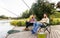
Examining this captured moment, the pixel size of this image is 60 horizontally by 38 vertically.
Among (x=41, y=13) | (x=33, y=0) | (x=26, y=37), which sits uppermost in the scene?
(x=33, y=0)

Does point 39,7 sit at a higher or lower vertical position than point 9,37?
higher

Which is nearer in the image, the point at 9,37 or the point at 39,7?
the point at 9,37

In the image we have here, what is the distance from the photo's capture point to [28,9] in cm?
1374

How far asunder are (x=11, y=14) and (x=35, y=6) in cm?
214

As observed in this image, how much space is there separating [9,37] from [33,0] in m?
6.27

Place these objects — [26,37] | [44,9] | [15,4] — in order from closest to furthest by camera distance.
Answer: [26,37] < [44,9] < [15,4]

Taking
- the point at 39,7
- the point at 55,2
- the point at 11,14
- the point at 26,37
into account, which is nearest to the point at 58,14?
the point at 55,2

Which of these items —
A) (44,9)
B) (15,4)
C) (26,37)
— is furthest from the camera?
(15,4)

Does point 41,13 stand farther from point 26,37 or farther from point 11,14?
point 26,37

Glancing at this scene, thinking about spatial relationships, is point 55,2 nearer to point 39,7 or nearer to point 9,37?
point 39,7

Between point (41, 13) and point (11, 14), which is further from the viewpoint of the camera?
point (11, 14)

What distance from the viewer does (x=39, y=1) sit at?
42.2 ft

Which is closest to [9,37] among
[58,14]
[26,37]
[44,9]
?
[26,37]

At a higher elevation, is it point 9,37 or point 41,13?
point 41,13
